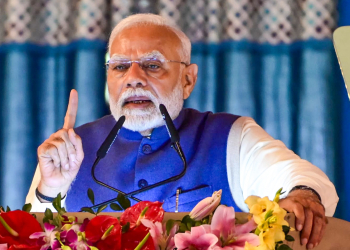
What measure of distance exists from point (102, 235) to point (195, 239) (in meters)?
0.12

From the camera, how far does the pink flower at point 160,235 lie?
684 millimetres

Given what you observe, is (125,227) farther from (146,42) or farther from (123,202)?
(146,42)

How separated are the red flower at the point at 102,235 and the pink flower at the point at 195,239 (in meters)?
0.08

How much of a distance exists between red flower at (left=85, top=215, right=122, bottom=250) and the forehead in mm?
1374

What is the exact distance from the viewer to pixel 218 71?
258cm

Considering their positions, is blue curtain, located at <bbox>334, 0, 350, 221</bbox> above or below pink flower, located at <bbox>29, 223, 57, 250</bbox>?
below

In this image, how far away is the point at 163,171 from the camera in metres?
1.93

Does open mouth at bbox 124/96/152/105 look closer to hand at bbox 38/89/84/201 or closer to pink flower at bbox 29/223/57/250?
hand at bbox 38/89/84/201

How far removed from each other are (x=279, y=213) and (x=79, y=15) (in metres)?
2.12

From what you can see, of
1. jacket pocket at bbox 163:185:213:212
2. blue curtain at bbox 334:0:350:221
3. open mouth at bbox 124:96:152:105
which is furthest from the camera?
blue curtain at bbox 334:0:350:221

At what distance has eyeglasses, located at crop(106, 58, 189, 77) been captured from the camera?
6.54 ft

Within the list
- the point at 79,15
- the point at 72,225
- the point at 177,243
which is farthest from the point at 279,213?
the point at 79,15

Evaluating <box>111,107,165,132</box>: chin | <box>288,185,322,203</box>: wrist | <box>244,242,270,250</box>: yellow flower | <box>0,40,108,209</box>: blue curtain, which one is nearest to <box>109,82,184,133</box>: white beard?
<box>111,107,165,132</box>: chin

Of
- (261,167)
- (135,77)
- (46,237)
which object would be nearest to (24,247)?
(46,237)
